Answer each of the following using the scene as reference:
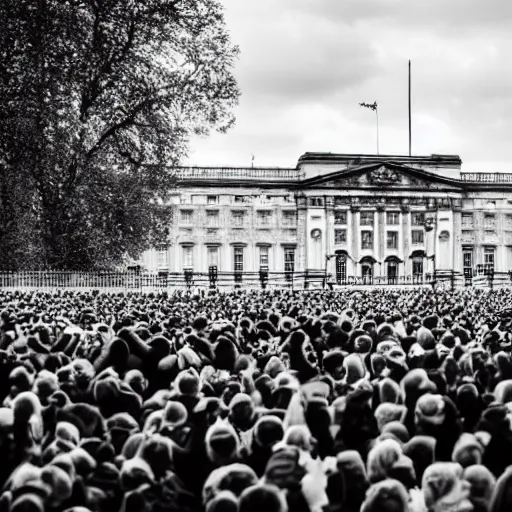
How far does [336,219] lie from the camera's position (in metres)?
73.9

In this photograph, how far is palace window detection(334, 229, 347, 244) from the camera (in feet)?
242

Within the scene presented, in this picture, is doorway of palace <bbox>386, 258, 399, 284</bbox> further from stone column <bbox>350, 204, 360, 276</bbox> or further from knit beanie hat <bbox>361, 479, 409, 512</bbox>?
knit beanie hat <bbox>361, 479, 409, 512</bbox>

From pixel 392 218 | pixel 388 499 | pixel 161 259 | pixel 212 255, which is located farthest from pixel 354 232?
pixel 388 499

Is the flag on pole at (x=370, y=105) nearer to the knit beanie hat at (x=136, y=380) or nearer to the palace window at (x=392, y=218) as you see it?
the palace window at (x=392, y=218)

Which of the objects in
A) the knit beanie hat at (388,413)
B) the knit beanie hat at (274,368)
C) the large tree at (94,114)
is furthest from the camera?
the large tree at (94,114)

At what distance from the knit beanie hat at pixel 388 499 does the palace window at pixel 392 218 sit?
71166 millimetres

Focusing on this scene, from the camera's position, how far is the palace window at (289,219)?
73.9 meters

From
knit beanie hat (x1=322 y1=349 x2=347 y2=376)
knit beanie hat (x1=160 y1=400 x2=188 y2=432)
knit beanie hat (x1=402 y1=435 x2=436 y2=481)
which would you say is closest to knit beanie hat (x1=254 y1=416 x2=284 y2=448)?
knit beanie hat (x1=160 y1=400 x2=188 y2=432)

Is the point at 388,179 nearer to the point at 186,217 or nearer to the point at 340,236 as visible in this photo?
the point at 340,236

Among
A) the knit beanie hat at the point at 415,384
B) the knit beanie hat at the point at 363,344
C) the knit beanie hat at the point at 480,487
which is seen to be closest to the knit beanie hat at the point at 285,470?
the knit beanie hat at the point at 480,487

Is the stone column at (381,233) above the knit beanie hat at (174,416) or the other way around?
above

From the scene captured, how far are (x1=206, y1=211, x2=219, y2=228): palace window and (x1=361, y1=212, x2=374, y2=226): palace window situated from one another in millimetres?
12646

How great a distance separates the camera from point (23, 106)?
91.5 ft

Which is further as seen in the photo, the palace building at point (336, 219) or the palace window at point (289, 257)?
the palace window at point (289, 257)
